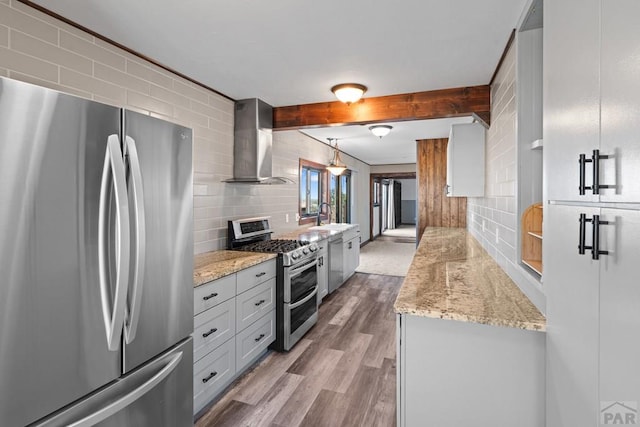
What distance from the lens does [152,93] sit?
237 centimetres

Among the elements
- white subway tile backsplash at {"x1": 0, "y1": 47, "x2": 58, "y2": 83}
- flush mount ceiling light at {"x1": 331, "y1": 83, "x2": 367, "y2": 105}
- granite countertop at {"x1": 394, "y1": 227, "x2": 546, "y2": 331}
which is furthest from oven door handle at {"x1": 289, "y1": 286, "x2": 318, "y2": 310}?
white subway tile backsplash at {"x1": 0, "y1": 47, "x2": 58, "y2": 83}

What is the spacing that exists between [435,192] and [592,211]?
5039 millimetres

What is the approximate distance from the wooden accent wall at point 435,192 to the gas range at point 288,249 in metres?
3.01

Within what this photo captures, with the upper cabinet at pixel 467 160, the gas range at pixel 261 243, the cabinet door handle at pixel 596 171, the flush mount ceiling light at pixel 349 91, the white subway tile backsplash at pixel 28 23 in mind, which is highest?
the flush mount ceiling light at pixel 349 91

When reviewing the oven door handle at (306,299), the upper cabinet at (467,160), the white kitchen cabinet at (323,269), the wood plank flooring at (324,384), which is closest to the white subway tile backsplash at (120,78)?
the oven door handle at (306,299)

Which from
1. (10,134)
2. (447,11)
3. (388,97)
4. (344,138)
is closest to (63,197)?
(10,134)

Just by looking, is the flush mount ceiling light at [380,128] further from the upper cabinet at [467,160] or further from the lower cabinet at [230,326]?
the lower cabinet at [230,326]

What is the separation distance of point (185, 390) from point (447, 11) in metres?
2.46

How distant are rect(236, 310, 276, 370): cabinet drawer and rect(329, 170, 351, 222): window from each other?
13.3 feet

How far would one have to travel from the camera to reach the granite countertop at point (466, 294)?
1373mm

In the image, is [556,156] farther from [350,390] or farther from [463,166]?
[463,166]

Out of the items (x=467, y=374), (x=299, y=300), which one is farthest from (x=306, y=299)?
(x=467, y=374)

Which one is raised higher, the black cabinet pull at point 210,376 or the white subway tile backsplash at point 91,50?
the white subway tile backsplash at point 91,50

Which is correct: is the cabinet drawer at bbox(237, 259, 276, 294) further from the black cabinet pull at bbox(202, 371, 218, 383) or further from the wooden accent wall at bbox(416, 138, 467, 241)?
the wooden accent wall at bbox(416, 138, 467, 241)
